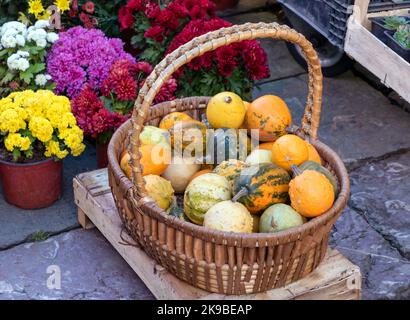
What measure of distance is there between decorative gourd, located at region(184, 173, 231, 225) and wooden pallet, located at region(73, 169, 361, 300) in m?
0.25

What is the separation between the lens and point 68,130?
303 centimetres

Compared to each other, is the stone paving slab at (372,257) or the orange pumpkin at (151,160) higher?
the orange pumpkin at (151,160)

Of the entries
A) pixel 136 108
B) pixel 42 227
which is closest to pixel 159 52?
pixel 42 227

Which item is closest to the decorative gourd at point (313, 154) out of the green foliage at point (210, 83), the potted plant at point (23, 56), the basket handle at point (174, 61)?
the basket handle at point (174, 61)

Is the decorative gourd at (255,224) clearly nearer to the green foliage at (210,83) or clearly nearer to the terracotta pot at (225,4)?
the green foliage at (210,83)

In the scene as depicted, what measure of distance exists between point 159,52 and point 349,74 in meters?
1.54

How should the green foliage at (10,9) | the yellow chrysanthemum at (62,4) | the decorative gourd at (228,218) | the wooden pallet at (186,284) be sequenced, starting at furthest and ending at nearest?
the green foliage at (10,9) < the yellow chrysanthemum at (62,4) < the wooden pallet at (186,284) < the decorative gourd at (228,218)

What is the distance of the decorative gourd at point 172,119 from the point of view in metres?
2.88

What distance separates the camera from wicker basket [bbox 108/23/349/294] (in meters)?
2.29

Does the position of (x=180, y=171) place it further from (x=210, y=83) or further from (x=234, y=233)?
(x=210, y=83)

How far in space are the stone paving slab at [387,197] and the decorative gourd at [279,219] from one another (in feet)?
3.05

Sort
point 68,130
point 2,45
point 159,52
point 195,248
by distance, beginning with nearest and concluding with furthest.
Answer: point 195,248
point 68,130
point 2,45
point 159,52

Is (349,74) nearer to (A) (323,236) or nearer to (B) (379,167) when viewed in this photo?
(B) (379,167)

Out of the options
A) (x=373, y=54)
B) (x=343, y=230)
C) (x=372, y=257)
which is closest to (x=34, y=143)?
(x=343, y=230)
